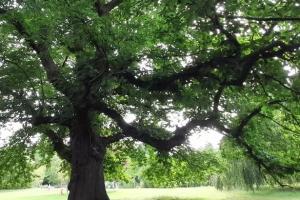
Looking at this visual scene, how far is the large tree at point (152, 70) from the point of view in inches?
369

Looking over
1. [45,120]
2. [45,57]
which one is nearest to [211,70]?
[45,120]

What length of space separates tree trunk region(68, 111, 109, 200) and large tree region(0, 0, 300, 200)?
34 mm

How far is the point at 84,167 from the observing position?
564 inches

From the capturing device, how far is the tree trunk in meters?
14.2

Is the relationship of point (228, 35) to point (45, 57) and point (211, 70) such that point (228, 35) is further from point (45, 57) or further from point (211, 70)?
point (45, 57)

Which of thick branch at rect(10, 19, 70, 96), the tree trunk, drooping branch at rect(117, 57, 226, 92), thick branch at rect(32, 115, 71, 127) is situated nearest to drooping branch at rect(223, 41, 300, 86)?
drooping branch at rect(117, 57, 226, 92)

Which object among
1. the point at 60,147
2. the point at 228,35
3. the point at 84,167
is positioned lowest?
the point at 84,167

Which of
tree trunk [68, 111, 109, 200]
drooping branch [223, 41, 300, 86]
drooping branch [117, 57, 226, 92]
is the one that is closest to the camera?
drooping branch [223, 41, 300, 86]

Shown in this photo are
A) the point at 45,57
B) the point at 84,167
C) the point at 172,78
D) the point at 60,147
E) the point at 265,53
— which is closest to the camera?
the point at 265,53

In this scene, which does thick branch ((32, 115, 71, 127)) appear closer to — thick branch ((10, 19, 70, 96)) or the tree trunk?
the tree trunk

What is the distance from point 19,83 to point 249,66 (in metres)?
7.74

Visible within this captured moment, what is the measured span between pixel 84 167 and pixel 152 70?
454 cm

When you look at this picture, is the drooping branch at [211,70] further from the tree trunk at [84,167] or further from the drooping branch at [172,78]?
the tree trunk at [84,167]

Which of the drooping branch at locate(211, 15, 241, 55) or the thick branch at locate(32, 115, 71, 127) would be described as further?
the thick branch at locate(32, 115, 71, 127)
